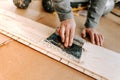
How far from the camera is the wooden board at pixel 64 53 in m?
0.76

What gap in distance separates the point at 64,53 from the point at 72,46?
63 millimetres

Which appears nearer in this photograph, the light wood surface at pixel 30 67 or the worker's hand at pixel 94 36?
the light wood surface at pixel 30 67

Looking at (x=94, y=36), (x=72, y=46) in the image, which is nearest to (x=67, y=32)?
(x=72, y=46)

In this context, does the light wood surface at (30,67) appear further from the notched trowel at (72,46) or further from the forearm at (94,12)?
the forearm at (94,12)

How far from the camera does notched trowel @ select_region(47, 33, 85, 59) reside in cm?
83

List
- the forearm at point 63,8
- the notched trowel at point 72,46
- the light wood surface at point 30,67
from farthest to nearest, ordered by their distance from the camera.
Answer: the forearm at point 63,8 → the notched trowel at point 72,46 → the light wood surface at point 30,67

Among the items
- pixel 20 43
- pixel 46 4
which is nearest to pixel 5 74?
pixel 20 43

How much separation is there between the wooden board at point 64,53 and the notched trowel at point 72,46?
2 centimetres

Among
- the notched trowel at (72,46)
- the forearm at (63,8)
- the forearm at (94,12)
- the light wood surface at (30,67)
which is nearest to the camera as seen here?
the light wood surface at (30,67)

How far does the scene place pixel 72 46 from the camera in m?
0.86

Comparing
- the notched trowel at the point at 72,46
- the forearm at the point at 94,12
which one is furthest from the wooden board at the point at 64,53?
the forearm at the point at 94,12

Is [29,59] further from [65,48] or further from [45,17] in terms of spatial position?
[45,17]

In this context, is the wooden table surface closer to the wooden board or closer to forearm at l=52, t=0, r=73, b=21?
the wooden board

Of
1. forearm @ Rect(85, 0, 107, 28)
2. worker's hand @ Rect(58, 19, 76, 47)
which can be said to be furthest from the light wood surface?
forearm @ Rect(85, 0, 107, 28)
